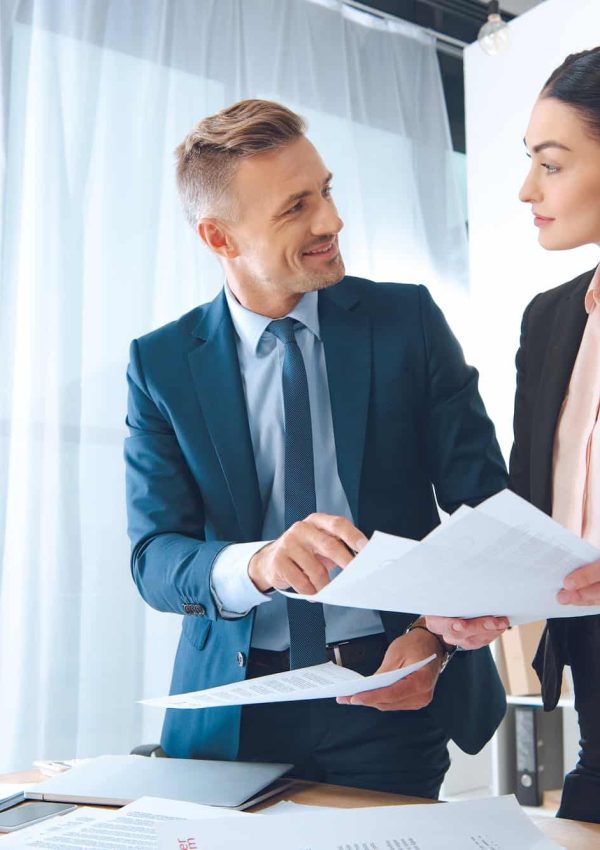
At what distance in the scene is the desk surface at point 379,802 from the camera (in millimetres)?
957

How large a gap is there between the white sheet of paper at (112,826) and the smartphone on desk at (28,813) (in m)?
0.02

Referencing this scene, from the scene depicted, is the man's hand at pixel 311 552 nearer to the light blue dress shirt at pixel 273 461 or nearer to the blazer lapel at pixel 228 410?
the light blue dress shirt at pixel 273 461

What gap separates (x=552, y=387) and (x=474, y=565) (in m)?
0.69

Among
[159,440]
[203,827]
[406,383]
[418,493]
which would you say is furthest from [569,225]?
[203,827]

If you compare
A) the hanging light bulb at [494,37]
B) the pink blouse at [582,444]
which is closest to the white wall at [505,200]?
the hanging light bulb at [494,37]

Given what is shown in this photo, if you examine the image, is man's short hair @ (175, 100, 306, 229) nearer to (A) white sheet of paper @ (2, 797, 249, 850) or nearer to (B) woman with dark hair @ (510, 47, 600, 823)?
(B) woman with dark hair @ (510, 47, 600, 823)

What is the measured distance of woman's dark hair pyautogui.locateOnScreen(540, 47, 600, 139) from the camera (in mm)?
1483

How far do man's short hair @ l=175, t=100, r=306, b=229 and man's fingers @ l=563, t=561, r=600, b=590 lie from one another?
41.2 inches

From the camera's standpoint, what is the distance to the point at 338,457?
1.41 metres

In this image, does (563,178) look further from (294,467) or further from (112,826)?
(112,826)

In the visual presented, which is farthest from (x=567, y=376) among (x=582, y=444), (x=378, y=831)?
(x=378, y=831)

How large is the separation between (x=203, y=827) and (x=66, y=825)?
21cm

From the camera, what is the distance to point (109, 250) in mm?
2932

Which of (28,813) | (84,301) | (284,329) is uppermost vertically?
(84,301)
